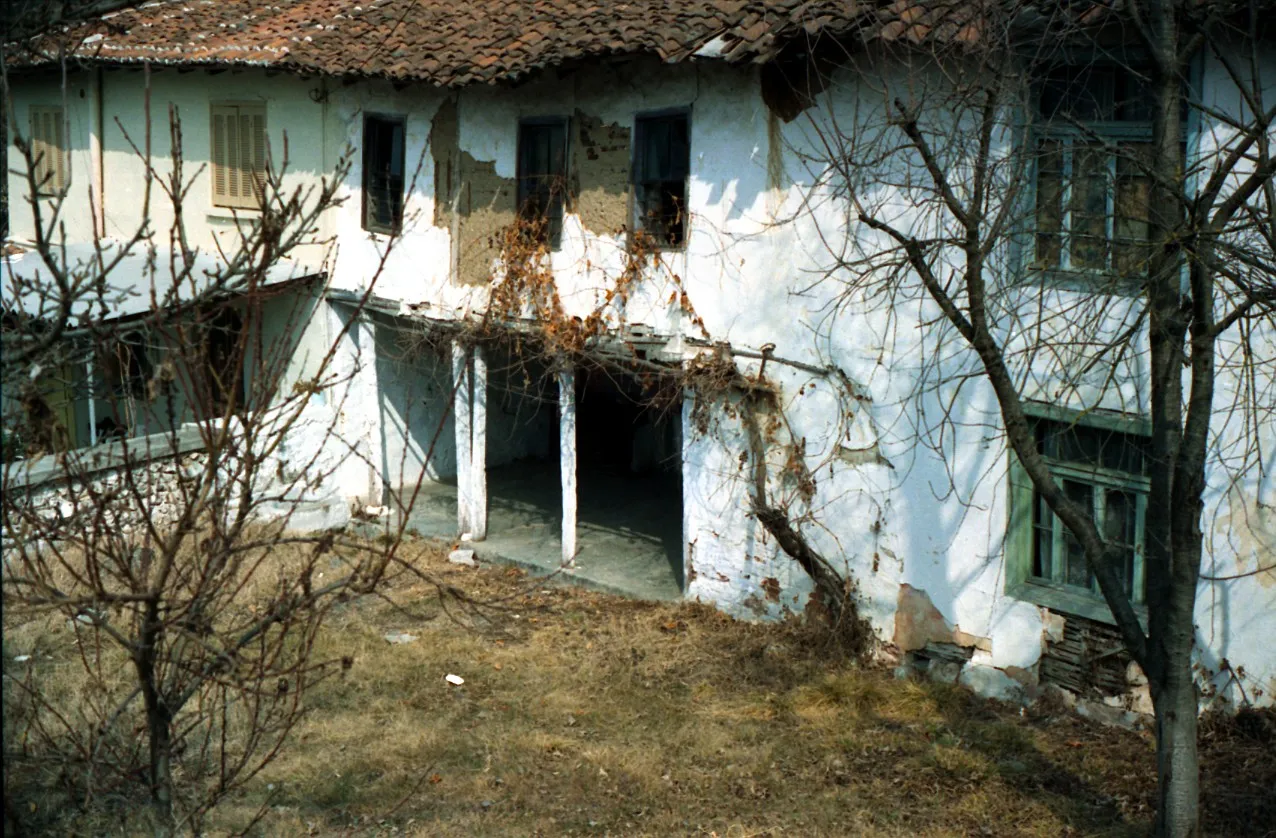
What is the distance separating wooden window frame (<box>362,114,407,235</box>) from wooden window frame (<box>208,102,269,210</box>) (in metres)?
1.61

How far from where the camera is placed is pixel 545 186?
14023 millimetres

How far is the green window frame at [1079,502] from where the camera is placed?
9.86 meters

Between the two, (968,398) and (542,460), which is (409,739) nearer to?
(968,398)

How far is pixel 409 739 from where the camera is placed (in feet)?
33.2

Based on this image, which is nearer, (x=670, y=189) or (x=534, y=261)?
(x=670, y=189)

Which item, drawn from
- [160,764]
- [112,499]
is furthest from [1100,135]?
[160,764]

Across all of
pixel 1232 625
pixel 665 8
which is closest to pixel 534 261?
pixel 665 8

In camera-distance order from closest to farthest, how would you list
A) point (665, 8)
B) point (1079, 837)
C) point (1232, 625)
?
point (1079, 837) < point (1232, 625) < point (665, 8)

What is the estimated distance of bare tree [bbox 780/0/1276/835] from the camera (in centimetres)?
673

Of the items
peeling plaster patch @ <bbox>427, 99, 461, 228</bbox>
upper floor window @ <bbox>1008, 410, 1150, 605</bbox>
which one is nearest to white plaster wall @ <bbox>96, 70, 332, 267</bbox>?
peeling plaster patch @ <bbox>427, 99, 461, 228</bbox>

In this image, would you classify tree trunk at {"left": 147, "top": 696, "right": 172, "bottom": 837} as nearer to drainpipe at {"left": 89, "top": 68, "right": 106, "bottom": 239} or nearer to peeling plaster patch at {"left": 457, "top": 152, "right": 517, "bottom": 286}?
peeling plaster patch at {"left": 457, "top": 152, "right": 517, "bottom": 286}

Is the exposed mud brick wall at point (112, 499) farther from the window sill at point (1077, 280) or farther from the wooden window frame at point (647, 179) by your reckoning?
the wooden window frame at point (647, 179)

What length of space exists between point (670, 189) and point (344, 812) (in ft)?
22.3

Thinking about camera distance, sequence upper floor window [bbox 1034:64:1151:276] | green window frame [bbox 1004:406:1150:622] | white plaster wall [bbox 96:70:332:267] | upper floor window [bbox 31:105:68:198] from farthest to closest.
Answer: upper floor window [bbox 31:105:68:198], white plaster wall [bbox 96:70:332:267], green window frame [bbox 1004:406:1150:622], upper floor window [bbox 1034:64:1151:276]
